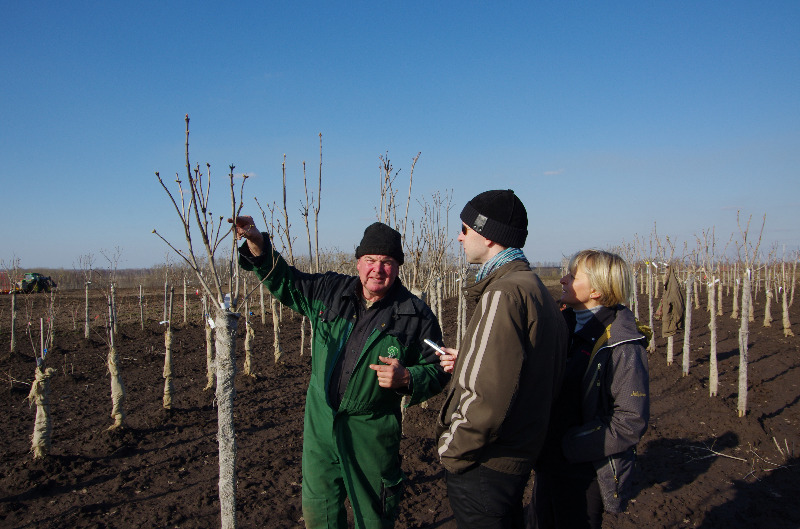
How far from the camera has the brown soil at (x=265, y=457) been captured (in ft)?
13.2

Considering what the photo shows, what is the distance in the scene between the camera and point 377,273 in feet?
8.64

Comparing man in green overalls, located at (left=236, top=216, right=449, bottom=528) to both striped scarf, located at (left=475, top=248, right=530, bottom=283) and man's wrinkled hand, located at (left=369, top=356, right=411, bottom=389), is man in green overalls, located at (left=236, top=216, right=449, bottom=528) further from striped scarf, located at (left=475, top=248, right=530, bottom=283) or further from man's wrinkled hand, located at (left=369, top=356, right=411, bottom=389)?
striped scarf, located at (left=475, top=248, right=530, bottom=283)

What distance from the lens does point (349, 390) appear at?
2.52 m

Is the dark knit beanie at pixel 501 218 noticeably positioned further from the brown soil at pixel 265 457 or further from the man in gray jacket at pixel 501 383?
the brown soil at pixel 265 457

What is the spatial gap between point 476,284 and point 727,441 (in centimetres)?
588

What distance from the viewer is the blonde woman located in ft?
6.47

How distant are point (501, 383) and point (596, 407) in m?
0.75

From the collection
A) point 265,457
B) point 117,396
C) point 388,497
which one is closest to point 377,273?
point 388,497

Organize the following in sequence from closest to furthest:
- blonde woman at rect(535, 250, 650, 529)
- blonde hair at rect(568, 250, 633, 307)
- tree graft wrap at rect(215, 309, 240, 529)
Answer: blonde woman at rect(535, 250, 650, 529) < blonde hair at rect(568, 250, 633, 307) < tree graft wrap at rect(215, 309, 240, 529)

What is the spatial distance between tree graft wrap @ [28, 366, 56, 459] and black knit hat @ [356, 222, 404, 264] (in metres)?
4.22

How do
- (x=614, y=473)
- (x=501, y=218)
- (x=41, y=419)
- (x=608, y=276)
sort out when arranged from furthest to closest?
(x=41, y=419) → (x=608, y=276) → (x=614, y=473) → (x=501, y=218)

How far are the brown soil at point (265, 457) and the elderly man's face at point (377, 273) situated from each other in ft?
7.39

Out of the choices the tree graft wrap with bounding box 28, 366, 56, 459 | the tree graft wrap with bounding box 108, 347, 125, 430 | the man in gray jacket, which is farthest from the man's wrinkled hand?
the tree graft wrap with bounding box 108, 347, 125, 430

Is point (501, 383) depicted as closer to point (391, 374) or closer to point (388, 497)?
point (391, 374)
